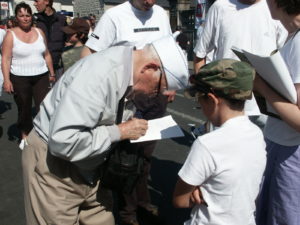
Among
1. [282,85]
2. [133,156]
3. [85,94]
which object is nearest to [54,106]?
[85,94]

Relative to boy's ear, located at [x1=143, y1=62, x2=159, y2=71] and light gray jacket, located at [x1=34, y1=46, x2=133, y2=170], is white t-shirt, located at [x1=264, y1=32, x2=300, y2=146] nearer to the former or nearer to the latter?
boy's ear, located at [x1=143, y1=62, x2=159, y2=71]

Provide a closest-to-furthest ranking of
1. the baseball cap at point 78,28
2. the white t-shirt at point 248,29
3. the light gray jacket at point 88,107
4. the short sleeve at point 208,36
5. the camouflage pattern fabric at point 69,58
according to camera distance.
Result: the light gray jacket at point 88,107, the white t-shirt at point 248,29, the short sleeve at point 208,36, the camouflage pattern fabric at point 69,58, the baseball cap at point 78,28

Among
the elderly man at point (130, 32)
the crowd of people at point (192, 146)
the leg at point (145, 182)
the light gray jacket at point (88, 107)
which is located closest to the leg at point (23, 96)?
the elderly man at point (130, 32)

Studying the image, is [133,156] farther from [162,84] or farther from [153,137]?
[162,84]

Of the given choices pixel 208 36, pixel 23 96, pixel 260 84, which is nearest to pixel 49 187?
pixel 260 84

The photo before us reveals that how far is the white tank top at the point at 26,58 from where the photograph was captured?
436 cm

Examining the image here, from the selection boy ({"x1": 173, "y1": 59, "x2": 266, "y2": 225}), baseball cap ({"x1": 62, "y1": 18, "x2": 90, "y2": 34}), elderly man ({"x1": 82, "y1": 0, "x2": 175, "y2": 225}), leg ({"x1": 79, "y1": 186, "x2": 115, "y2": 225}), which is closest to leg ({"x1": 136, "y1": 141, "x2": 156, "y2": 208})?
elderly man ({"x1": 82, "y1": 0, "x2": 175, "y2": 225})

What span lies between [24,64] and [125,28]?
224cm

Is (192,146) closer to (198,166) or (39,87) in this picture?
(198,166)

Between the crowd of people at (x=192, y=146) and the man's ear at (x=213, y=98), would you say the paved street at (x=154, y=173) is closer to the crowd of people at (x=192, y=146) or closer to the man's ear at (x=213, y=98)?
the crowd of people at (x=192, y=146)

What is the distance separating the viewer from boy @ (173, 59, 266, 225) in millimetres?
1438

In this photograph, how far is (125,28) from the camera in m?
2.72

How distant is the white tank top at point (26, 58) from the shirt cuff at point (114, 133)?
Answer: 3.22 m

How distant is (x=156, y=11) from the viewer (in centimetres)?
291
